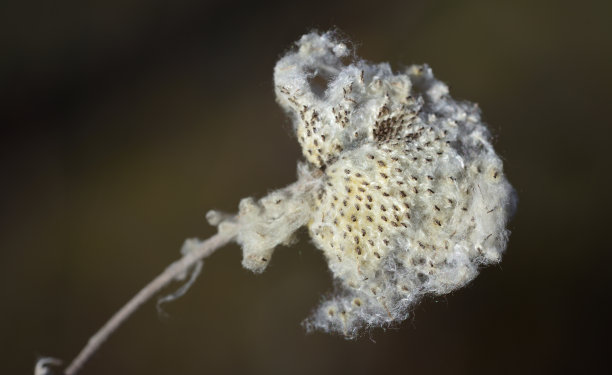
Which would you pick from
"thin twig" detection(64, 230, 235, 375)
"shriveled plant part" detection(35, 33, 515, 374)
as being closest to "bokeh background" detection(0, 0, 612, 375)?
"thin twig" detection(64, 230, 235, 375)

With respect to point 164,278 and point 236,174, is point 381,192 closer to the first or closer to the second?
point 164,278

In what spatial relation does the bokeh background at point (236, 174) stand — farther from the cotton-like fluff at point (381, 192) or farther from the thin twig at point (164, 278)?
the cotton-like fluff at point (381, 192)

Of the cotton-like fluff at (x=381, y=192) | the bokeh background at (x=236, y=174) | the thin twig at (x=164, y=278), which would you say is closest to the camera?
the cotton-like fluff at (x=381, y=192)

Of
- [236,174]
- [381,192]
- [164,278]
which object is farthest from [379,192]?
[236,174]

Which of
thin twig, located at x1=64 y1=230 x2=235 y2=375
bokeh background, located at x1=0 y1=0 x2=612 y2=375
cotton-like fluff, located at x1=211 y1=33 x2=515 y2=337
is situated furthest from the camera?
bokeh background, located at x1=0 y1=0 x2=612 y2=375

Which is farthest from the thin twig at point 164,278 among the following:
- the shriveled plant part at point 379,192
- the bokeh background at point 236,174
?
the bokeh background at point 236,174

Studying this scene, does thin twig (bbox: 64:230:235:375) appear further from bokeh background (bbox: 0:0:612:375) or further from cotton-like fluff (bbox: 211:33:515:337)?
bokeh background (bbox: 0:0:612:375)
